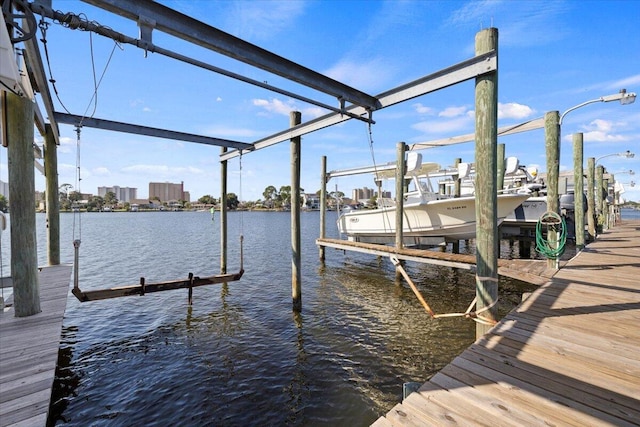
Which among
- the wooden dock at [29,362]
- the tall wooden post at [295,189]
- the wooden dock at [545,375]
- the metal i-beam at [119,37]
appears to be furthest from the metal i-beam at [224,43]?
the wooden dock at [545,375]

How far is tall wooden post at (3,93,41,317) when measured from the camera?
16.2 feet

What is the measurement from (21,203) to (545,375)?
26.3ft

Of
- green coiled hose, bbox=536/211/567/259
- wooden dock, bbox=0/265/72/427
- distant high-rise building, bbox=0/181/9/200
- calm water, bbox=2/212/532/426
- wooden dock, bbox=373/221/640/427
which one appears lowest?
calm water, bbox=2/212/532/426

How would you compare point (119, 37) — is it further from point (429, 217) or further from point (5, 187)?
point (429, 217)

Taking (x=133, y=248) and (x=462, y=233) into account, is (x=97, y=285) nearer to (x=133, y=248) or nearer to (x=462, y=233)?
(x=133, y=248)

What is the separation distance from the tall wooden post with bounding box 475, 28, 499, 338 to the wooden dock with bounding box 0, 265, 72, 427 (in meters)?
5.80

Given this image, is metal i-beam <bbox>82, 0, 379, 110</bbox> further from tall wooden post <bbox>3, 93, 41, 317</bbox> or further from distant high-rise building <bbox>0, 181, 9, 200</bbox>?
distant high-rise building <bbox>0, 181, 9, 200</bbox>

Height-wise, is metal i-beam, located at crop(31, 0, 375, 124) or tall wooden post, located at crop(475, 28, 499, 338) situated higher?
metal i-beam, located at crop(31, 0, 375, 124)

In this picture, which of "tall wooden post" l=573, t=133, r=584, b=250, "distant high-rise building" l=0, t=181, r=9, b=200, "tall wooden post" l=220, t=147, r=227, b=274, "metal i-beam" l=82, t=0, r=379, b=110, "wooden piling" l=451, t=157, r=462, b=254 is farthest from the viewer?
"wooden piling" l=451, t=157, r=462, b=254

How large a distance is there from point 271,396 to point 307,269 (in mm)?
10826

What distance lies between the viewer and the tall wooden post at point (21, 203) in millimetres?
4945

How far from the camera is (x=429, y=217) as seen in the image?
12.9 m

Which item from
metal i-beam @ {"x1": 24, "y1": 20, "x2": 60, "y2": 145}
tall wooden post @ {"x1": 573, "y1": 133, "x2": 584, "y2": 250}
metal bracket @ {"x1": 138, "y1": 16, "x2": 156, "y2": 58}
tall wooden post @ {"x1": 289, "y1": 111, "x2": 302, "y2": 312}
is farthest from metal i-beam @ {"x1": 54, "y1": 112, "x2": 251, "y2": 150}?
tall wooden post @ {"x1": 573, "y1": 133, "x2": 584, "y2": 250}

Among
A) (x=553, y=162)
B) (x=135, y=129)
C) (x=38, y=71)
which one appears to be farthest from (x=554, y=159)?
(x=38, y=71)
